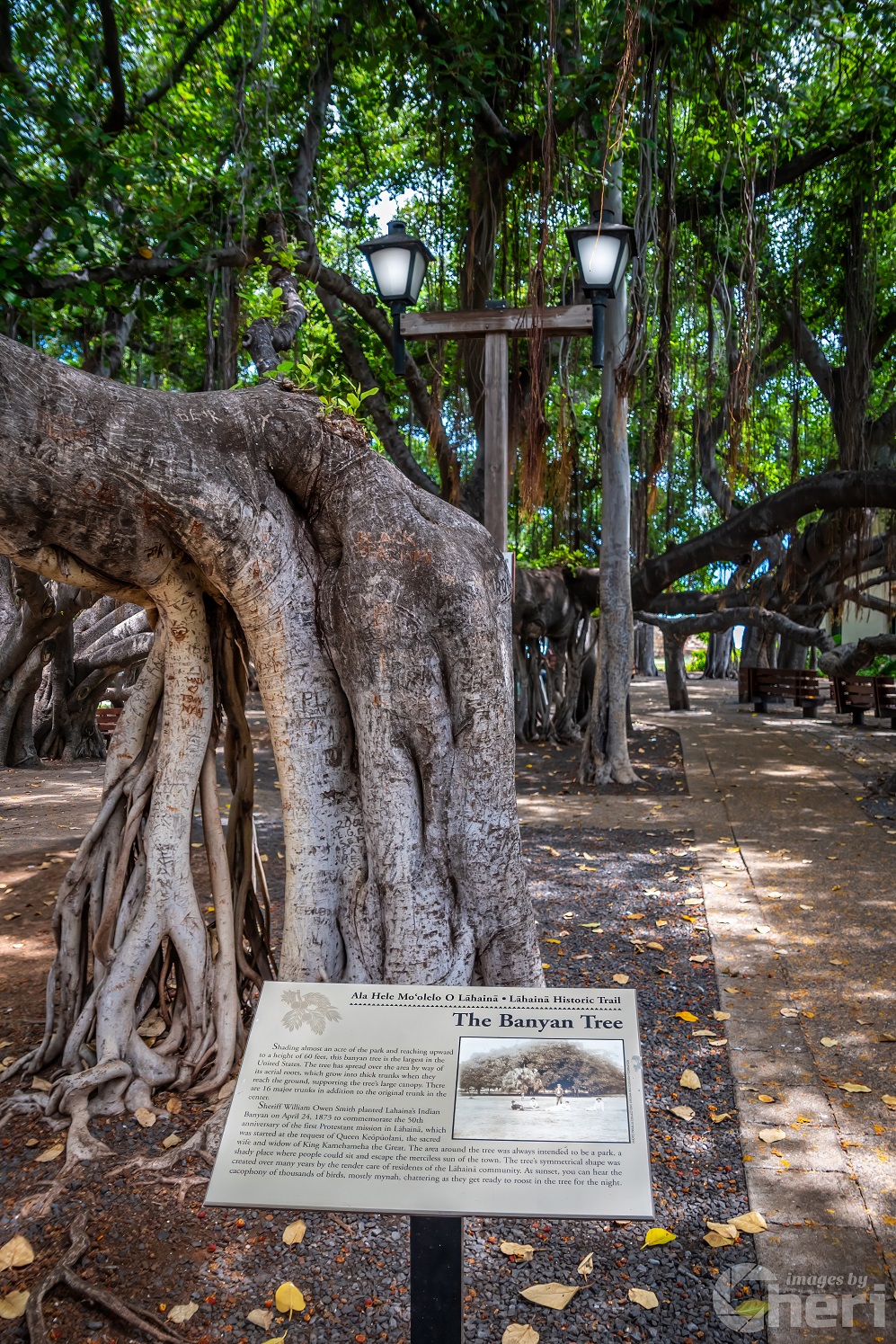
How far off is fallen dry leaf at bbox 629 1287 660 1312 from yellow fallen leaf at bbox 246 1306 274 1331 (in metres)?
0.87

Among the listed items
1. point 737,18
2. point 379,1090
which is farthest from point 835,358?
point 379,1090

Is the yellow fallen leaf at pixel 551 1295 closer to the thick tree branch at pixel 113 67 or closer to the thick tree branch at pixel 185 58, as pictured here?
the thick tree branch at pixel 113 67

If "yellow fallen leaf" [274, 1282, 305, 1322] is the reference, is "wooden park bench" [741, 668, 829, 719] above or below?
above

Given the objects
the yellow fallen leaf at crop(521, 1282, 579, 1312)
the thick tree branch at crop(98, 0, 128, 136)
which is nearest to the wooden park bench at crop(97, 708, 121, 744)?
the thick tree branch at crop(98, 0, 128, 136)

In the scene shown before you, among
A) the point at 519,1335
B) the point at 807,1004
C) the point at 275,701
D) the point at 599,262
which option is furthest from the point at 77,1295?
the point at 599,262

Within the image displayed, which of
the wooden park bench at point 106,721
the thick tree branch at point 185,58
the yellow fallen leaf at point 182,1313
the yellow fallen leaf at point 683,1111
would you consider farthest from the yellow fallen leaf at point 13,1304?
the wooden park bench at point 106,721

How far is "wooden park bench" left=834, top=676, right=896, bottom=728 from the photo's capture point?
14.6m

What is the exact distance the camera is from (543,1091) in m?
1.79

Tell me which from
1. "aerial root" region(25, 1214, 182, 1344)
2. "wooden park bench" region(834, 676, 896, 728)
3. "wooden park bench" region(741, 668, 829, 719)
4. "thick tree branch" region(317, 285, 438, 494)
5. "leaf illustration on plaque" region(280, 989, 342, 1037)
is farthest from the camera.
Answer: "wooden park bench" region(741, 668, 829, 719)

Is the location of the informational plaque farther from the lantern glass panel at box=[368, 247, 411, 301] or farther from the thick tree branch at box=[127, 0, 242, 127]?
the thick tree branch at box=[127, 0, 242, 127]

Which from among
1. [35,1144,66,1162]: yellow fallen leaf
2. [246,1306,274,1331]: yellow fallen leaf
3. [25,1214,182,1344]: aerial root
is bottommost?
[35,1144,66,1162]: yellow fallen leaf

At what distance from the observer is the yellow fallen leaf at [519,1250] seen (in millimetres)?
2484

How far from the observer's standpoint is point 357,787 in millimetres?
3303

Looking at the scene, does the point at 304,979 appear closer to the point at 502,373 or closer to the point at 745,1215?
the point at 745,1215
